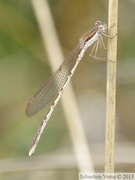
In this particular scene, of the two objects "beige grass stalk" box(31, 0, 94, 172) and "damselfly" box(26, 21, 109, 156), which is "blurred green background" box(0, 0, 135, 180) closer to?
"beige grass stalk" box(31, 0, 94, 172)

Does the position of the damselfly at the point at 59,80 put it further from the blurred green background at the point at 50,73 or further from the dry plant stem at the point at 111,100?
the dry plant stem at the point at 111,100

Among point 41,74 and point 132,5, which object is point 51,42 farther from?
point 132,5

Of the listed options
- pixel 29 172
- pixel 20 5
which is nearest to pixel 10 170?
pixel 29 172

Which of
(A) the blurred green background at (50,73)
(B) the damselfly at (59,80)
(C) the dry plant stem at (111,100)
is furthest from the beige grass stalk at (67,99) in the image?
(C) the dry plant stem at (111,100)

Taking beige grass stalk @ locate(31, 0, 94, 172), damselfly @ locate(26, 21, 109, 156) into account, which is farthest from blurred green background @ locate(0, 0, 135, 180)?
damselfly @ locate(26, 21, 109, 156)

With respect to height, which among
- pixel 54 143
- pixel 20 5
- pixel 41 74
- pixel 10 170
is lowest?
pixel 10 170

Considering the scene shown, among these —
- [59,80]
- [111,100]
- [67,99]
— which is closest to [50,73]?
[67,99]
